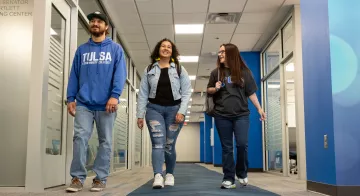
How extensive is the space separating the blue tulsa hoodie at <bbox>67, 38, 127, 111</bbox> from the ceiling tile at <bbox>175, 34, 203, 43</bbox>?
15.9ft

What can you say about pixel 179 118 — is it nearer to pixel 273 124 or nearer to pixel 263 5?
pixel 263 5

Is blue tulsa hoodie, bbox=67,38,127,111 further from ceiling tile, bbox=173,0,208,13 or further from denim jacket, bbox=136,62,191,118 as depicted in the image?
ceiling tile, bbox=173,0,208,13

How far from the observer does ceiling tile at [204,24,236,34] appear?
7.38 m

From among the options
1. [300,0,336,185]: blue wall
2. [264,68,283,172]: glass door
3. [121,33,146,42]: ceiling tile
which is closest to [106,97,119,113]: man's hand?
[300,0,336,185]: blue wall


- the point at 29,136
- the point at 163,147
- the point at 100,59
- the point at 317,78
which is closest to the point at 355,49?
the point at 317,78

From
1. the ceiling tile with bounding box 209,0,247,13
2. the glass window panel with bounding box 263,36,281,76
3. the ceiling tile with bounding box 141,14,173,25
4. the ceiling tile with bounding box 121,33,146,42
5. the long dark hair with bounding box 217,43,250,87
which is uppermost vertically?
the ceiling tile with bounding box 209,0,247,13

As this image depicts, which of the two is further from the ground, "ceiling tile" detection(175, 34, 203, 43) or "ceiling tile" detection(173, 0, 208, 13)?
"ceiling tile" detection(173, 0, 208, 13)

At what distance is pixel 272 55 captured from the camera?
340 inches

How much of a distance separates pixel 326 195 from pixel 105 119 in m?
1.82

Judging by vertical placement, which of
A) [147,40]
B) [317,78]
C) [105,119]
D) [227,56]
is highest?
[147,40]

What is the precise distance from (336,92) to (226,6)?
12.7 feet

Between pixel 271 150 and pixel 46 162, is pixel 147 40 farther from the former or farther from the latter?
pixel 46 162

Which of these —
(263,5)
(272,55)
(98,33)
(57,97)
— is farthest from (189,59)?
(98,33)

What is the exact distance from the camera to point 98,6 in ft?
20.5
